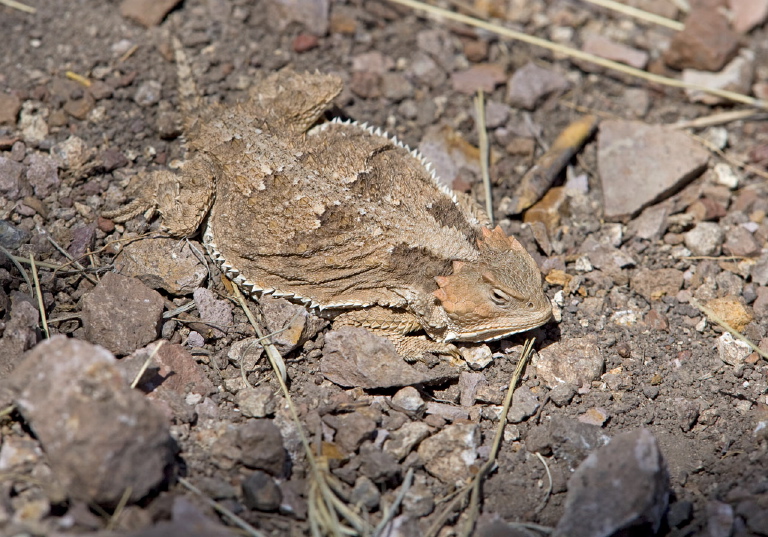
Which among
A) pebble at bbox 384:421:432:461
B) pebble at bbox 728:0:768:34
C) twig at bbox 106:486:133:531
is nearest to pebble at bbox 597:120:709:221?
pebble at bbox 728:0:768:34

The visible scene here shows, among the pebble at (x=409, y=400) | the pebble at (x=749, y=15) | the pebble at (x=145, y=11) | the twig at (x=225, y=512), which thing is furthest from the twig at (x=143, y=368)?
the pebble at (x=749, y=15)

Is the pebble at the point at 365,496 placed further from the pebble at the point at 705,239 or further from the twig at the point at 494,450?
the pebble at the point at 705,239

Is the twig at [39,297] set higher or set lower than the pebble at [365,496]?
higher

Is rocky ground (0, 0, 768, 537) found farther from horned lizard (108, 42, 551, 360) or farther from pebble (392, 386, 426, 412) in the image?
horned lizard (108, 42, 551, 360)

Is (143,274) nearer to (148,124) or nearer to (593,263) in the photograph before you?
(148,124)

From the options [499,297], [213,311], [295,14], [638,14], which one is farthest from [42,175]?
[638,14]

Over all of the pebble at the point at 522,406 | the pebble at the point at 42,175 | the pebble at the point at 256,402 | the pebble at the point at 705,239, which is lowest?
the pebble at the point at 522,406
